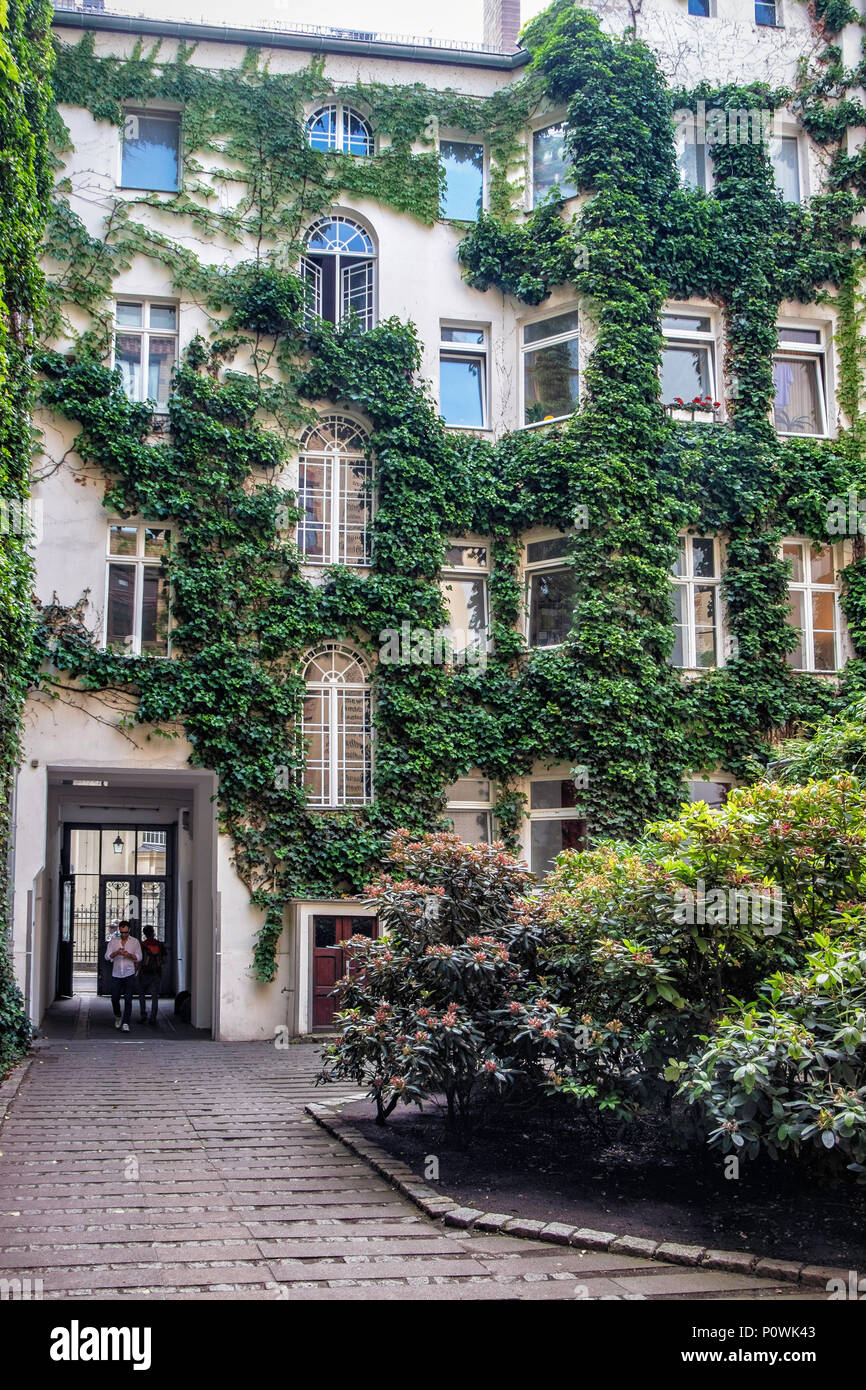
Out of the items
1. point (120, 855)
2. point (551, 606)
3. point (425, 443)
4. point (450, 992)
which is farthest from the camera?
point (120, 855)

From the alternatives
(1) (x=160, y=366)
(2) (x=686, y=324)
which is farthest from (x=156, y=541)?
(2) (x=686, y=324)

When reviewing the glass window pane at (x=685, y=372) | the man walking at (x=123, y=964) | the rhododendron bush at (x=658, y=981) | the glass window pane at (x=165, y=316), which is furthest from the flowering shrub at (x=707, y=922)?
the glass window pane at (x=165, y=316)

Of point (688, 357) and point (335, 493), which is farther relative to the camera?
point (688, 357)

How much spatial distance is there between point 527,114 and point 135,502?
10.1 metres

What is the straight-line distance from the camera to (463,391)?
22.9 m

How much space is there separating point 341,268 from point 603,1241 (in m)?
18.2

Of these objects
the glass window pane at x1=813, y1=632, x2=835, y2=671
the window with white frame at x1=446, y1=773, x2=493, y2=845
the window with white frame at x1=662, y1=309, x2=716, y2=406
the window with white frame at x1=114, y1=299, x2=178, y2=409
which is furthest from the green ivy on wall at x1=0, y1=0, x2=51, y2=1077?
the glass window pane at x1=813, y1=632, x2=835, y2=671

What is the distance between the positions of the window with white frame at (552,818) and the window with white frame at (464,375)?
6351 millimetres

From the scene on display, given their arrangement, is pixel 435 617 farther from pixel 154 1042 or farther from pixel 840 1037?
pixel 840 1037

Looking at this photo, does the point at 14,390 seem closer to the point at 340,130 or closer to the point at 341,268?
the point at 341,268

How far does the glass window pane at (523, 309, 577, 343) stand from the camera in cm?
2264

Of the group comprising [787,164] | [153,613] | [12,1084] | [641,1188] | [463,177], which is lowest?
[12,1084]

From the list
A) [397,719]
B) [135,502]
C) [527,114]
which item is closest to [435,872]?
[397,719]

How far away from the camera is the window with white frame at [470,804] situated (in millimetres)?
21297
